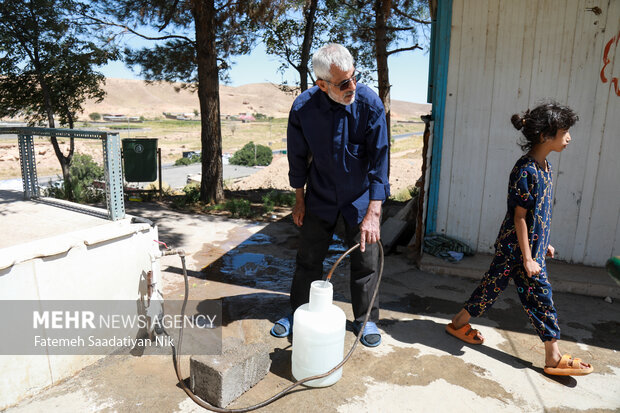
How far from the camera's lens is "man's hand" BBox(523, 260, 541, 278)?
2.71 metres

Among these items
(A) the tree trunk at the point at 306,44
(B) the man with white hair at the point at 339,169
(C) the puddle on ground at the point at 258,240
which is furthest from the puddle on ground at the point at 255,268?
(A) the tree trunk at the point at 306,44

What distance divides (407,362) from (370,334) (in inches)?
12.8

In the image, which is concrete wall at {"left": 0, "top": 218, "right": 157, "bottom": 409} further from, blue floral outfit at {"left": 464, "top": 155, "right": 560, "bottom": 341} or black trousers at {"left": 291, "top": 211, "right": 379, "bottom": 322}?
blue floral outfit at {"left": 464, "top": 155, "right": 560, "bottom": 341}

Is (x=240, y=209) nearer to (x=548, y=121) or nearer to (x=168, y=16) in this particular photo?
(x=168, y=16)

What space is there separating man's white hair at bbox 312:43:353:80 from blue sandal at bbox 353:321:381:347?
175 cm

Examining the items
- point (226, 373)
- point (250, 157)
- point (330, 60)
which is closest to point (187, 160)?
point (250, 157)

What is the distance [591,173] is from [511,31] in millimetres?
1651

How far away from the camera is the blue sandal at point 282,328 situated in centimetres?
326

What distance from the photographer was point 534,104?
458 cm

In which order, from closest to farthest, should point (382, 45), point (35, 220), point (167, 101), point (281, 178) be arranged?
point (35, 220), point (382, 45), point (281, 178), point (167, 101)

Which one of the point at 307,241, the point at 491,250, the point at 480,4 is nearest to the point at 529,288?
the point at 307,241

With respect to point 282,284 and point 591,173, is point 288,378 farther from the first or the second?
point 591,173

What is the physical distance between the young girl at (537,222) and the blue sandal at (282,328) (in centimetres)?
159

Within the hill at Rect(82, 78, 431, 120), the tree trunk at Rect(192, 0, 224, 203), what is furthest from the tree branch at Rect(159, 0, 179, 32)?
the hill at Rect(82, 78, 431, 120)
